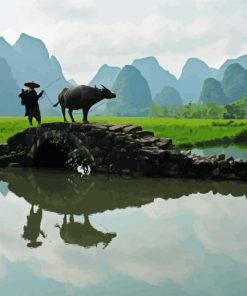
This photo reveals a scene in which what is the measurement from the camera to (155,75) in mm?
187750

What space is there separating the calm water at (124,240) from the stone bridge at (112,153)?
74 cm

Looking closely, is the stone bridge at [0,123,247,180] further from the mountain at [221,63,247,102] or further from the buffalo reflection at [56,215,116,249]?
the mountain at [221,63,247,102]

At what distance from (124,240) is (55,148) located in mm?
9728

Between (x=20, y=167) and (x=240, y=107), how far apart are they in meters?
42.0

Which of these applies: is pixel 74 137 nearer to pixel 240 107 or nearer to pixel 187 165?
pixel 187 165

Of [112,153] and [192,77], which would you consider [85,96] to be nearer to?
[112,153]

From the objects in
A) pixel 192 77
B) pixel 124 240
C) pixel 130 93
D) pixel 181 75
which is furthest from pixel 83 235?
pixel 181 75

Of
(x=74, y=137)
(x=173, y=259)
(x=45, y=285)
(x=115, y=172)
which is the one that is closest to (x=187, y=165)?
(x=115, y=172)

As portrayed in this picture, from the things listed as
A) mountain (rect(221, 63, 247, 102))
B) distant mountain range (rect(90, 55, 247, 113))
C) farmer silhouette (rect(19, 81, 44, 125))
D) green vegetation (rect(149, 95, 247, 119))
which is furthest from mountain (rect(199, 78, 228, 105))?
farmer silhouette (rect(19, 81, 44, 125))

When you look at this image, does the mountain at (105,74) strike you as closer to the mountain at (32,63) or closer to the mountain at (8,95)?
the mountain at (32,63)

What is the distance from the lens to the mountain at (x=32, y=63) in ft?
540

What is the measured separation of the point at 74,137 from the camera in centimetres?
1558

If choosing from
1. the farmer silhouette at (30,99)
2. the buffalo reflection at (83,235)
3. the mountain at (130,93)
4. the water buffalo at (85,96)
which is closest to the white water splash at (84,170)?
the water buffalo at (85,96)

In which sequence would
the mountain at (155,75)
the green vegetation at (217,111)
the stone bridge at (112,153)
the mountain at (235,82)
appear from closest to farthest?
the stone bridge at (112,153) < the green vegetation at (217,111) < the mountain at (235,82) < the mountain at (155,75)
